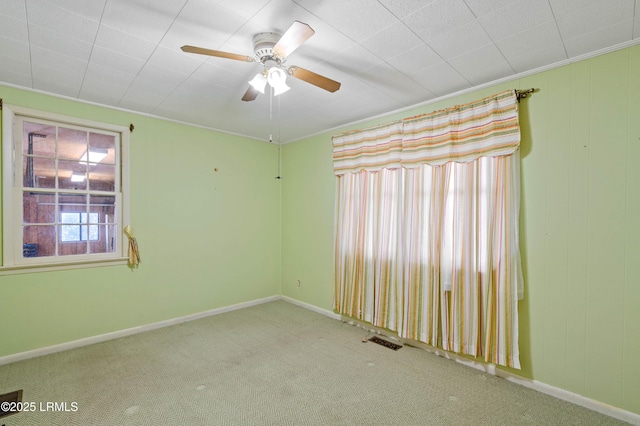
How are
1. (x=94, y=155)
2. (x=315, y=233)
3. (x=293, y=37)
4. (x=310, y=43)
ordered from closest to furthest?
(x=293, y=37) → (x=310, y=43) → (x=94, y=155) → (x=315, y=233)

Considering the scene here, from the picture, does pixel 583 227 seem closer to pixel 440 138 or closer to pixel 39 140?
pixel 440 138

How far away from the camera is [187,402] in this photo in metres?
2.16

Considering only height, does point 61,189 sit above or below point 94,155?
below

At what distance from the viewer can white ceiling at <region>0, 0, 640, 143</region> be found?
1.65m

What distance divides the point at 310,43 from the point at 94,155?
274 cm

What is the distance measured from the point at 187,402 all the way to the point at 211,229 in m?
2.26

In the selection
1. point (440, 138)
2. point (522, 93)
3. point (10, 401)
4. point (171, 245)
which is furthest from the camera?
point (171, 245)

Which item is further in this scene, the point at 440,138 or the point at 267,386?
the point at 440,138

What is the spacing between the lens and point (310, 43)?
1.98m

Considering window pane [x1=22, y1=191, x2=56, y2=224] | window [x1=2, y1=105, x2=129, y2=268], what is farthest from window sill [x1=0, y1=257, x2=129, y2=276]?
window pane [x1=22, y1=191, x2=56, y2=224]

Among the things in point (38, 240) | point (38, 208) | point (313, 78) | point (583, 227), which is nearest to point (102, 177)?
point (38, 208)

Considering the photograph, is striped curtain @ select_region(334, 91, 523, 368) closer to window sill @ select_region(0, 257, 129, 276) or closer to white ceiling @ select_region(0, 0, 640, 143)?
white ceiling @ select_region(0, 0, 640, 143)

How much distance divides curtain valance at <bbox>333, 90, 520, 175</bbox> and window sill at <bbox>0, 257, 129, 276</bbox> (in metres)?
2.81

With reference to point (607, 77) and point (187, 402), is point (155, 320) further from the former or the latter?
point (607, 77)
